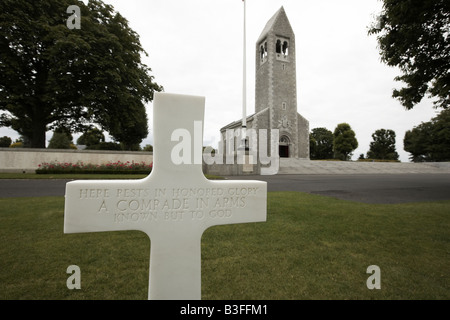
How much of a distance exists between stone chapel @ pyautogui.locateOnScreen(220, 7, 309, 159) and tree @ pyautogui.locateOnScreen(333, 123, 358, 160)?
21065mm

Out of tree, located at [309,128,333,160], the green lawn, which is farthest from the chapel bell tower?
the green lawn

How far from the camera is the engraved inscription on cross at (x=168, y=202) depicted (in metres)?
1.58

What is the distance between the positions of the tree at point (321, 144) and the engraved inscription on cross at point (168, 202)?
195 ft

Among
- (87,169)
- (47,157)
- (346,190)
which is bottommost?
(346,190)

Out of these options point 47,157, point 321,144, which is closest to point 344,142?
point 321,144

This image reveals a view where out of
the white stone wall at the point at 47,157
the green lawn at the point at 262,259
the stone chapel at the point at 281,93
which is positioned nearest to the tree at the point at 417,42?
the green lawn at the point at 262,259

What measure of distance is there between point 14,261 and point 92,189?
2.26 metres

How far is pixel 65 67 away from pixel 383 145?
6769 cm

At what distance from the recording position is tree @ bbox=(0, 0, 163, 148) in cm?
1312

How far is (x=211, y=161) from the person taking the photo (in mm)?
17984

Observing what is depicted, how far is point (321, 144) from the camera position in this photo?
60.6 m

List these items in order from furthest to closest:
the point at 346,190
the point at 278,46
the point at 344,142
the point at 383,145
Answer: the point at 383,145 < the point at 344,142 < the point at 278,46 < the point at 346,190

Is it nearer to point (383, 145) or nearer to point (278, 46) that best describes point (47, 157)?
point (278, 46)
